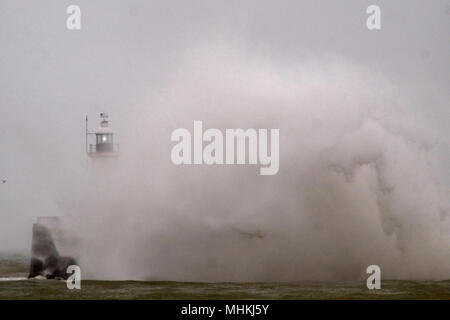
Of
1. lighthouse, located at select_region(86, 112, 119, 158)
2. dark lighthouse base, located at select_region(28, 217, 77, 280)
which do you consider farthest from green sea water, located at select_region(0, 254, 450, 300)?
lighthouse, located at select_region(86, 112, 119, 158)

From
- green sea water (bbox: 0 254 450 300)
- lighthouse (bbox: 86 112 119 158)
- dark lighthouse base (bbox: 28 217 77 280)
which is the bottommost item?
green sea water (bbox: 0 254 450 300)

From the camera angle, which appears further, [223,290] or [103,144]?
[103,144]

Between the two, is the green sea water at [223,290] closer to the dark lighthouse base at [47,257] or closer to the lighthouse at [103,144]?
the dark lighthouse base at [47,257]

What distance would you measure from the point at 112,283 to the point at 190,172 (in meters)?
7.33

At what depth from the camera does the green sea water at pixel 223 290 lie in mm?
36188

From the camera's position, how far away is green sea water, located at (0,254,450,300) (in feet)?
119

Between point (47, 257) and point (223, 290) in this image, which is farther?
point (47, 257)

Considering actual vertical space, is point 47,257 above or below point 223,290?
above

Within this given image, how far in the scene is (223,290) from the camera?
3794 cm

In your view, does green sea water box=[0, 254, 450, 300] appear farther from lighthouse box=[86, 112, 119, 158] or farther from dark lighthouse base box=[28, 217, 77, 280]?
lighthouse box=[86, 112, 119, 158]

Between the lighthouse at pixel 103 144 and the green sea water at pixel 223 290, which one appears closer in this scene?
the green sea water at pixel 223 290

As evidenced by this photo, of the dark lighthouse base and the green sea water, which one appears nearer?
the green sea water

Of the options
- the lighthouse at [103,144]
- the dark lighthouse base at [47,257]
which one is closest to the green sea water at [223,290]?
the dark lighthouse base at [47,257]
